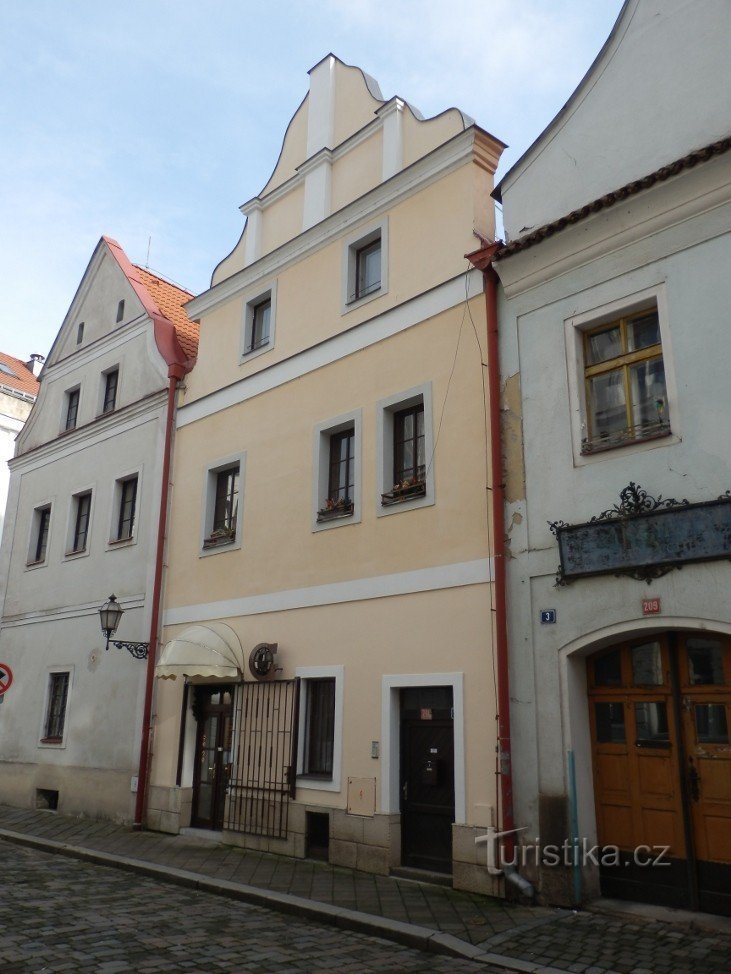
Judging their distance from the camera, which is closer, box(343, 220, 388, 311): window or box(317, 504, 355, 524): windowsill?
box(317, 504, 355, 524): windowsill

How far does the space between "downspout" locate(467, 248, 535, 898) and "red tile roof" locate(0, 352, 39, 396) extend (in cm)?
2366

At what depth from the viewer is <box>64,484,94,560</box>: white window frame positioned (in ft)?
58.3

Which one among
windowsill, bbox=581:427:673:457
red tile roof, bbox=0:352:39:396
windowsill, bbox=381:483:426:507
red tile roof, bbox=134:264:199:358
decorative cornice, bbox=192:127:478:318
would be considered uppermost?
red tile roof, bbox=0:352:39:396

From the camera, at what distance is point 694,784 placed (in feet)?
27.1

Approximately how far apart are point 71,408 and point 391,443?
11.0 meters

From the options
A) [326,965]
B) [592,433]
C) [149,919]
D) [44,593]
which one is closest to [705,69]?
[592,433]

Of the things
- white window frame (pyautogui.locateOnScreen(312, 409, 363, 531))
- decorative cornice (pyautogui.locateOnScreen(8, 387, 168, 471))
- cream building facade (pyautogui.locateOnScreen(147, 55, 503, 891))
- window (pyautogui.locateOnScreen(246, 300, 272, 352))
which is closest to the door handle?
cream building facade (pyautogui.locateOnScreen(147, 55, 503, 891))

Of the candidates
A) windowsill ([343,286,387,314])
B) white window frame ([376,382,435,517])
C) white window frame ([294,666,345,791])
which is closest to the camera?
white window frame ([376,382,435,517])

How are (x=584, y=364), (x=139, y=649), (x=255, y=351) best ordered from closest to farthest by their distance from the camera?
(x=584, y=364)
(x=255, y=351)
(x=139, y=649)

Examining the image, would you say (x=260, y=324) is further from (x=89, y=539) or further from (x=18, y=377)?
(x=18, y=377)

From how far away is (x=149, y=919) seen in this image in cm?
862

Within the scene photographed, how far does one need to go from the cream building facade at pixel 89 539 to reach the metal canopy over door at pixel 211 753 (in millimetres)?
1257

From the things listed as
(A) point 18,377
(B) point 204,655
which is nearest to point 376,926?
(B) point 204,655

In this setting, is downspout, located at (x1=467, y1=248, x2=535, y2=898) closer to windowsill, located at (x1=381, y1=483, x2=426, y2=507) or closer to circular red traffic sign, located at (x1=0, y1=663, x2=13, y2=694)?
windowsill, located at (x1=381, y1=483, x2=426, y2=507)
